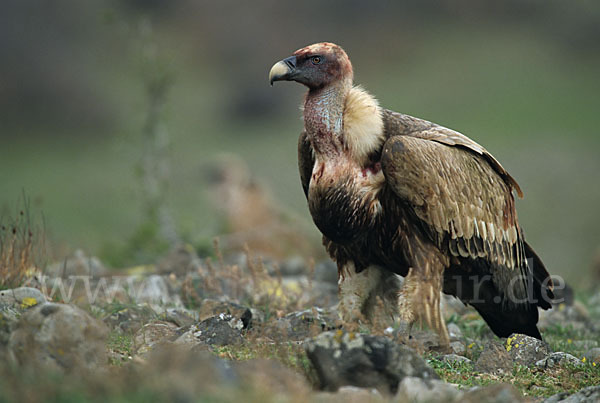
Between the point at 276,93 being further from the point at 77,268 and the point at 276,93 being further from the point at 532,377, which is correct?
the point at 532,377

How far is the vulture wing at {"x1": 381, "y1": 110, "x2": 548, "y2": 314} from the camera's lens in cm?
538

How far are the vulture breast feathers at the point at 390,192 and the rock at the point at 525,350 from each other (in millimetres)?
475

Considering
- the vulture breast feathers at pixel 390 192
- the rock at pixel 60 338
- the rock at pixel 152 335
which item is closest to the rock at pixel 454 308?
the vulture breast feathers at pixel 390 192

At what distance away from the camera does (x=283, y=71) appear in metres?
5.55

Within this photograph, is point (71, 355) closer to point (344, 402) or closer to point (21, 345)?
point (21, 345)

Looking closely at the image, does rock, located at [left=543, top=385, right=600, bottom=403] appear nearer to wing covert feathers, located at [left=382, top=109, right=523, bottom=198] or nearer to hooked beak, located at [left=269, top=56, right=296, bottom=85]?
wing covert feathers, located at [left=382, top=109, right=523, bottom=198]

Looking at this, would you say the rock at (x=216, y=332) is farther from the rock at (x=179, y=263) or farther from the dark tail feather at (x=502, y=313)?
the rock at (x=179, y=263)

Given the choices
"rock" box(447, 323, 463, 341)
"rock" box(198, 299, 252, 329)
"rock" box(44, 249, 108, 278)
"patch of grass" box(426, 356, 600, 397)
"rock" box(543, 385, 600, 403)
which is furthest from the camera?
"rock" box(44, 249, 108, 278)

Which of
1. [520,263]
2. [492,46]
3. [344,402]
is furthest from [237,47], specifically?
[344,402]

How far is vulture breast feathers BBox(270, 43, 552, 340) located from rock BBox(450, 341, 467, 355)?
45 cm

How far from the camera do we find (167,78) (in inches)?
418

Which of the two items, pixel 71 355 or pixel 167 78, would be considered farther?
pixel 167 78

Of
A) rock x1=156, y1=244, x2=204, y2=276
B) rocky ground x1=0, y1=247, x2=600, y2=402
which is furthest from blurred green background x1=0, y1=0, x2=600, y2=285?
rocky ground x1=0, y1=247, x2=600, y2=402

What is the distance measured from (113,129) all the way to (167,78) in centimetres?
1899
